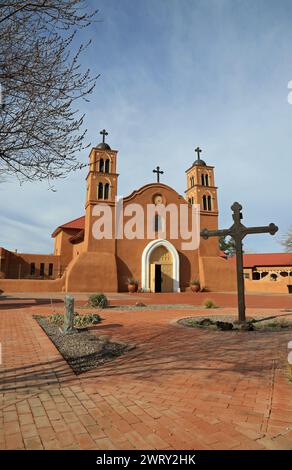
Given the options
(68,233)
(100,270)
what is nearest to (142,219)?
(100,270)

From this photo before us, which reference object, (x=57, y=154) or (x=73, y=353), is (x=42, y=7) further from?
(x=73, y=353)

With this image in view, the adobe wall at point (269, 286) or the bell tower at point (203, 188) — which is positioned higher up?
the bell tower at point (203, 188)

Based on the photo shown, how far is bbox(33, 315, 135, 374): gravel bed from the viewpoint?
484 centimetres

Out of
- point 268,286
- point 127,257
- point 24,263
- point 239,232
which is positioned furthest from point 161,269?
point 239,232

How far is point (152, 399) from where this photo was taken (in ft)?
10.8

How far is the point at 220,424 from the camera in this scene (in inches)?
106

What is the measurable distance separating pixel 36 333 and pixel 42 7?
637cm

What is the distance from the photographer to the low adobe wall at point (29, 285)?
68.3 ft

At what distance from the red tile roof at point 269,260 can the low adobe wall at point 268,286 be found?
1094 centimetres

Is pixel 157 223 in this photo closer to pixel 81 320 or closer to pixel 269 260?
pixel 81 320

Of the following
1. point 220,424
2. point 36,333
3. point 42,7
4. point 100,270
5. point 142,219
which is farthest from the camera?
point 142,219

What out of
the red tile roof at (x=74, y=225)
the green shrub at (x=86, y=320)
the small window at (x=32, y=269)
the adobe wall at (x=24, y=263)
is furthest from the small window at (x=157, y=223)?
the green shrub at (x=86, y=320)

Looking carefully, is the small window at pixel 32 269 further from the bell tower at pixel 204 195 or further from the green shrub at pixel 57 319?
the green shrub at pixel 57 319

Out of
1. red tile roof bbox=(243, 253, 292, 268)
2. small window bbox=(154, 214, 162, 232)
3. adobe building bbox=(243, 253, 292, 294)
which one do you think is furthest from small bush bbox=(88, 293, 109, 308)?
red tile roof bbox=(243, 253, 292, 268)
